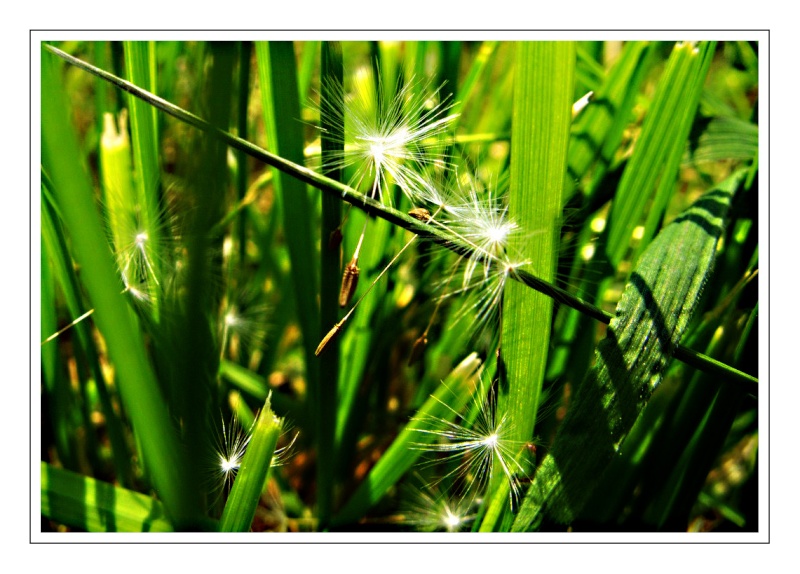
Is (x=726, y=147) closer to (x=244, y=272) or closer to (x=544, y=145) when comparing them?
(x=544, y=145)

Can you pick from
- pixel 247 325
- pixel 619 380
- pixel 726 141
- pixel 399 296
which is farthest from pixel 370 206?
pixel 726 141

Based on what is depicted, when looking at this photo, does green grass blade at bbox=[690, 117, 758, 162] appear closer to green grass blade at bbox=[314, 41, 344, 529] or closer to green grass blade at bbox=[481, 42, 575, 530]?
green grass blade at bbox=[481, 42, 575, 530]

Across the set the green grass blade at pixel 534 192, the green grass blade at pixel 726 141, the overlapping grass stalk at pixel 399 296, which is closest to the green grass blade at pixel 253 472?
the overlapping grass stalk at pixel 399 296

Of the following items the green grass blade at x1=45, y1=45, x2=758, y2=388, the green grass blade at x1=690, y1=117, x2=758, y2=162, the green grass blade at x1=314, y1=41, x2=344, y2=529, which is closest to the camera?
the green grass blade at x1=45, y1=45, x2=758, y2=388

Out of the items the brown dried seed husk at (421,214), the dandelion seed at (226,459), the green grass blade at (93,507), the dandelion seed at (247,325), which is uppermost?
the brown dried seed husk at (421,214)

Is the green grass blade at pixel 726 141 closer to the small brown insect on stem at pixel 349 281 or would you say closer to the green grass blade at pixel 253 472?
the small brown insect on stem at pixel 349 281

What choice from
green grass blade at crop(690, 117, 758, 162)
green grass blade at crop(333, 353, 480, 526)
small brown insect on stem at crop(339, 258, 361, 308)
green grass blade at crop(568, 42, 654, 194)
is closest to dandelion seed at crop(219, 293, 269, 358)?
green grass blade at crop(333, 353, 480, 526)
